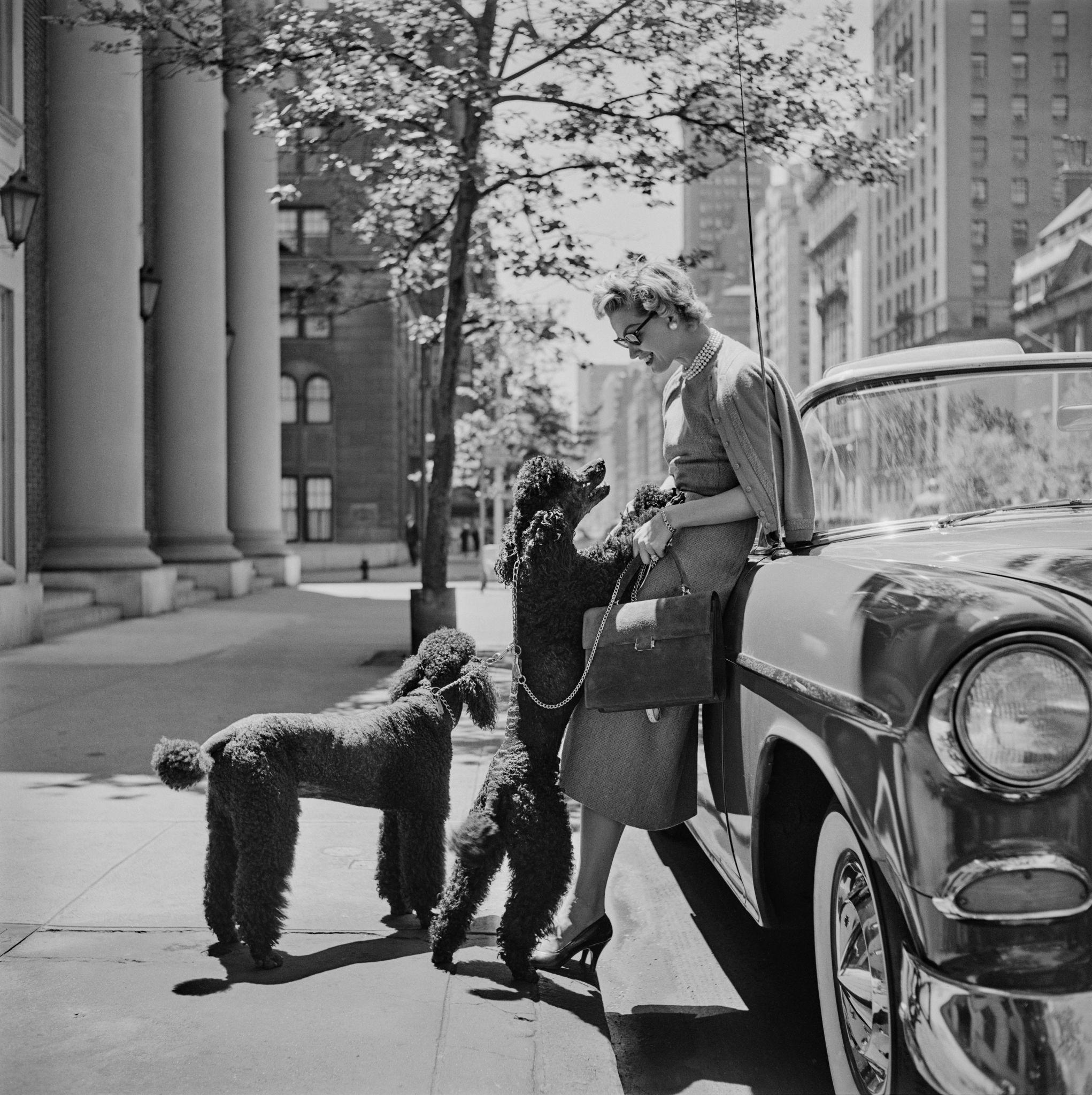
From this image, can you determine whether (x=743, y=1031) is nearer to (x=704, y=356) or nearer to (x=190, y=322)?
(x=704, y=356)

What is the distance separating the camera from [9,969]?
343 cm

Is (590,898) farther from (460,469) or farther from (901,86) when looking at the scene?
(460,469)

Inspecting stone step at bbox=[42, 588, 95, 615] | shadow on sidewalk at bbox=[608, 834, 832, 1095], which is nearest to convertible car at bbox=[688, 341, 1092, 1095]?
shadow on sidewalk at bbox=[608, 834, 832, 1095]

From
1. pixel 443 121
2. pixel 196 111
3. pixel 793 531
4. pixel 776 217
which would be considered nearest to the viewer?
pixel 793 531

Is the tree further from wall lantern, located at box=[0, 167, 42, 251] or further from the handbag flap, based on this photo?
the handbag flap

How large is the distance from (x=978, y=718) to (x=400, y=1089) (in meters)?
1.54

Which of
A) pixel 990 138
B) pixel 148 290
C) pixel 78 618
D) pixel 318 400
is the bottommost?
pixel 78 618

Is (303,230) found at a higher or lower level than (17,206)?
higher

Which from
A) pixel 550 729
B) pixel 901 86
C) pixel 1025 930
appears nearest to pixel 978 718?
pixel 1025 930

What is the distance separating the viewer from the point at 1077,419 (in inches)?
159

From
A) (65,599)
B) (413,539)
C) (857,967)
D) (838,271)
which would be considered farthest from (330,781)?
(838,271)

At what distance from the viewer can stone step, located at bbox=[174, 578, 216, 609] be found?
18.0m

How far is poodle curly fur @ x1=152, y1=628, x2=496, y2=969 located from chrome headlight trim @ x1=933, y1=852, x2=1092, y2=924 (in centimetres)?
204

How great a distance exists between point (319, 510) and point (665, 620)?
132 ft
